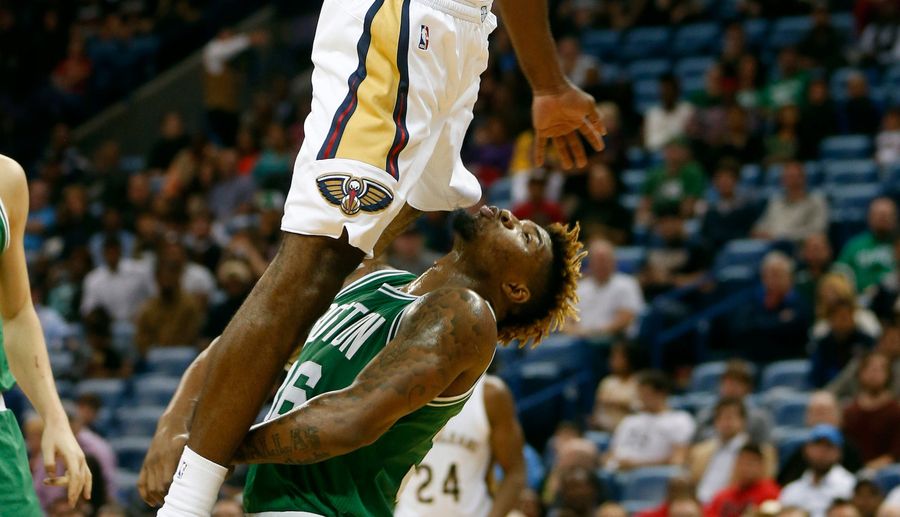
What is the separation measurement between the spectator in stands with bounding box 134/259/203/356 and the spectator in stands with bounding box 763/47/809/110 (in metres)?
5.07

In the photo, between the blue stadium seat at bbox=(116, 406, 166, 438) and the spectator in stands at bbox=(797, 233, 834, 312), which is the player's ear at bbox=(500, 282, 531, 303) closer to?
the spectator in stands at bbox=(797, 233, 834, 312)

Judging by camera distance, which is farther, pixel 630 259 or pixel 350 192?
pixel 630 259

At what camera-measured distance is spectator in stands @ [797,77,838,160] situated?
11.7 meters

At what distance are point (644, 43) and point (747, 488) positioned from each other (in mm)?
7338

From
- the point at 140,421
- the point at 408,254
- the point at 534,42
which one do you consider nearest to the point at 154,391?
the point at 140,421

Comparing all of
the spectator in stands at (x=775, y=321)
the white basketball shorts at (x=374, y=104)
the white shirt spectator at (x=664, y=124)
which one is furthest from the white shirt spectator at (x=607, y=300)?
the white basketball shorts at (x=374, y=104)

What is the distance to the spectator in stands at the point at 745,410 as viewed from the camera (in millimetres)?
8164

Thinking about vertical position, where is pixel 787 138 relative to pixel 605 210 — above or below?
above

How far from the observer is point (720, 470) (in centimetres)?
Result: 821

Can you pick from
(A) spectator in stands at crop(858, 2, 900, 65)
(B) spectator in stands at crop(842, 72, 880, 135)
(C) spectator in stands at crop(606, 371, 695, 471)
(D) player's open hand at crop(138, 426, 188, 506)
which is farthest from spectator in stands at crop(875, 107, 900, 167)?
(D) player's open hand at crop(138, 426, 188, 506)

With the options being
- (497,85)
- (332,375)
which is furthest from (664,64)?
(332,375)

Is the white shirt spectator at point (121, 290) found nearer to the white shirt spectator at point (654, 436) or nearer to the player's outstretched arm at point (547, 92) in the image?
the white shirt spectator at point (654, 436)

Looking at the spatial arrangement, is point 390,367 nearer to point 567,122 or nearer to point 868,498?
point 567,122

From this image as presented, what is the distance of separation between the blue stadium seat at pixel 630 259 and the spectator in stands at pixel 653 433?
7.25 feet
